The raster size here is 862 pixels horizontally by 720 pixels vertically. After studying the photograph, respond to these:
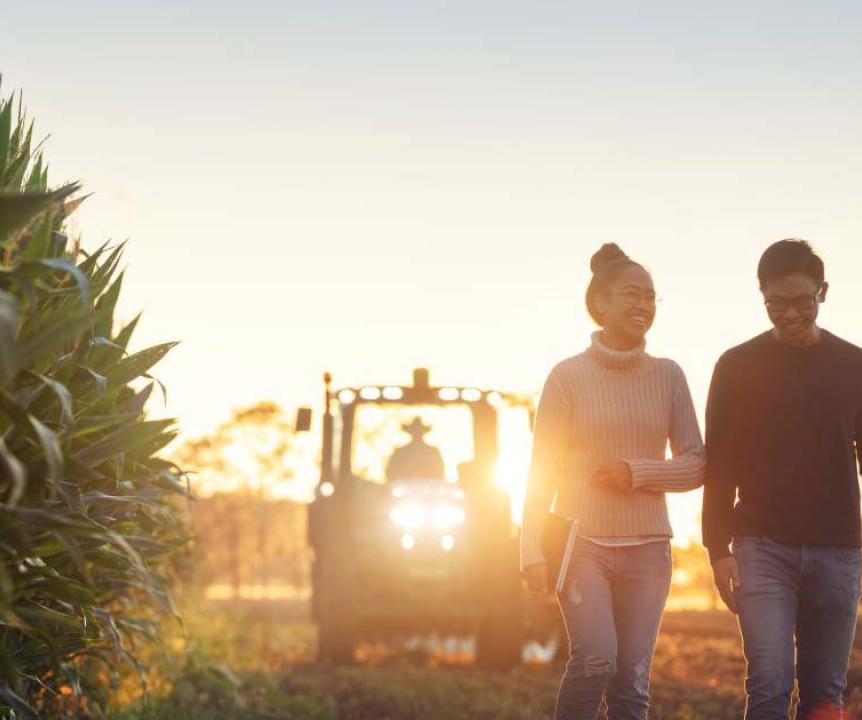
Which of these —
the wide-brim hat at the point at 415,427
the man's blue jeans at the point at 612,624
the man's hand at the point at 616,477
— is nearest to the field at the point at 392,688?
the wide-brim hat at the point at 415,427

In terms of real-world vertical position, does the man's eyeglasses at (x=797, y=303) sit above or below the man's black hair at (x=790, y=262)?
below

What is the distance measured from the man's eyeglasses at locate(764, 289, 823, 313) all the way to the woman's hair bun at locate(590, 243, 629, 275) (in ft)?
1.88

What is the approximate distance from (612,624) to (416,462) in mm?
6409

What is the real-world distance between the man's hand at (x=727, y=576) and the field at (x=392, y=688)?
2557mm

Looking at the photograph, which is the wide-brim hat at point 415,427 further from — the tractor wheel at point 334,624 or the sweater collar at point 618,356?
the sweater collar at point 618,356

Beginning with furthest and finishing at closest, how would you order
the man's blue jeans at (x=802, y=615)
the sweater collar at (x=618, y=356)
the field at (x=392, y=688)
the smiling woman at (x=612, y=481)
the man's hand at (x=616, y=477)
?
the field at (x=392, y=688) < the sweater collar at (x=618, y=356) < the man's hand at (x=616, y=477) < the smiling woman at (x=612, y=481) < the man's blue jeans at (x=802, y=615)

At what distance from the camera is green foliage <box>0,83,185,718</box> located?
320cm

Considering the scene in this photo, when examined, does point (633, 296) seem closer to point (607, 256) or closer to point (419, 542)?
point (607, 256)

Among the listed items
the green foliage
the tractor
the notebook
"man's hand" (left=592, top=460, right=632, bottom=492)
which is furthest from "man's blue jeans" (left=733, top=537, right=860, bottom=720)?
the tractor

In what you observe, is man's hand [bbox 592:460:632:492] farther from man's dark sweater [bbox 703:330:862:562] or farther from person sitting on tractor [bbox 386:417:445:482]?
person sitting on tractor [bbox 386:417:445:482]

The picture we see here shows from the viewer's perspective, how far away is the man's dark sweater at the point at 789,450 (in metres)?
4.41

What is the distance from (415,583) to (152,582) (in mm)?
6443

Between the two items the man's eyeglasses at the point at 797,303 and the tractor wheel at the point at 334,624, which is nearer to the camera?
the man's eyeglasses at the point at 797,303

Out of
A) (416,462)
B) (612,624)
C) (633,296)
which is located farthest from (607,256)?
(416,462)
